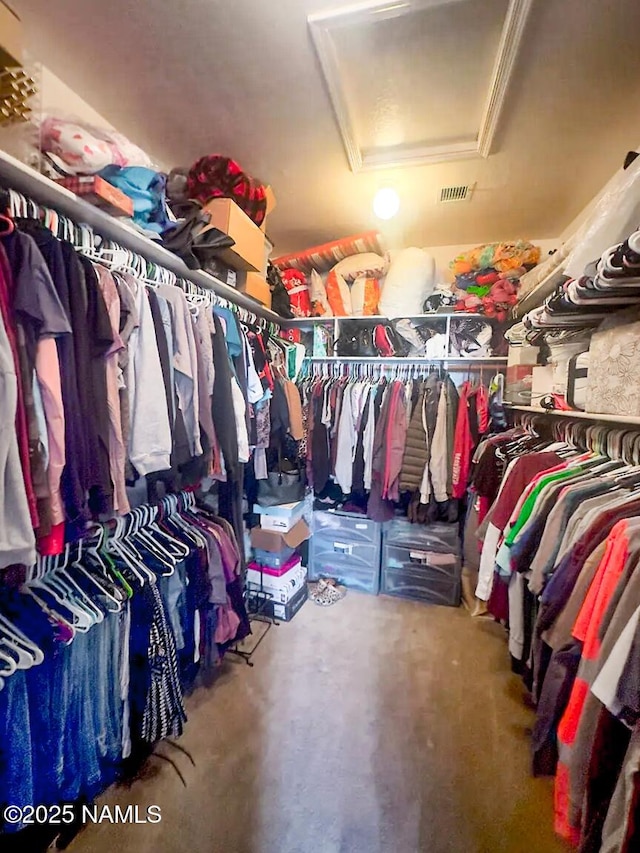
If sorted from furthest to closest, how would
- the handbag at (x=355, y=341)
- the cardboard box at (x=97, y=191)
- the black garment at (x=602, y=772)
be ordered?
the handbag at (x=355, y=341) < the cardboard box at (x=97, y=191) < the black garment at (x=602, y=772)

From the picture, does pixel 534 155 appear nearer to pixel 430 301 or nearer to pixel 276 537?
pixel 430 301

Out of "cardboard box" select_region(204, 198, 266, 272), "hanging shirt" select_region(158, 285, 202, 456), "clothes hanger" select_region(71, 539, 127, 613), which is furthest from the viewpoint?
"cardboard box" select_region(204, 198, 266, 272)

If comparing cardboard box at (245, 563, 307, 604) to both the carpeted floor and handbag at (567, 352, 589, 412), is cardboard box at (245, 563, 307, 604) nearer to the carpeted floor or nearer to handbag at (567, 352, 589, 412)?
the carpeted floor

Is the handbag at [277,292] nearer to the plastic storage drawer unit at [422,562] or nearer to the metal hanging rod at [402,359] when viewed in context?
the metal hanging rod at [402,359]

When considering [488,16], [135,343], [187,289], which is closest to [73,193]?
[135,343]

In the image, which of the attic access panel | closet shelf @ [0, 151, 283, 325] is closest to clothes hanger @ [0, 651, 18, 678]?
closet shelf @ [0, 151, 283, 325]

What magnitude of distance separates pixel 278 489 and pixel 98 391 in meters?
1.52

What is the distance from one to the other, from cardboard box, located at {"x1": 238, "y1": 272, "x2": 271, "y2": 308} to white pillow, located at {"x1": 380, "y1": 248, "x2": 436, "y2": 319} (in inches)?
36.4

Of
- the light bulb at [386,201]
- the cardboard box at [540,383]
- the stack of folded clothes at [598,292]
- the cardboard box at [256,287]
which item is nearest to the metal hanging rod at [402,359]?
the cardboard box at [540,383]

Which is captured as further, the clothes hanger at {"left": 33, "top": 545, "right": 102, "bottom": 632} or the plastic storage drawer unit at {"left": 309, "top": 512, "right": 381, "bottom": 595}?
the plastic storage drawer unit at {"left": 309, "top": 512, "right": 381, "bottom": 595}

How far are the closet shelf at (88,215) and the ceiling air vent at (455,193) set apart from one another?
4.65 ft

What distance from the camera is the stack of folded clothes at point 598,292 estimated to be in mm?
968

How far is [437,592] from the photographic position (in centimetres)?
257

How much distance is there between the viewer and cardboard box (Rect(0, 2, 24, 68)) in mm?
886
